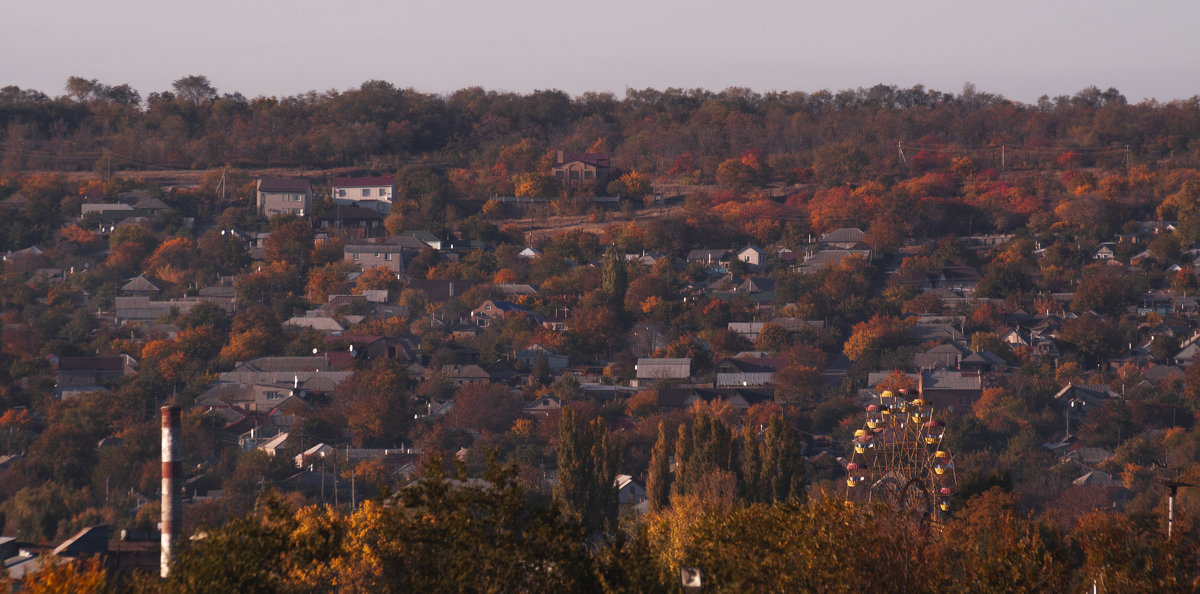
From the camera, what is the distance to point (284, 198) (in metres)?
80.1

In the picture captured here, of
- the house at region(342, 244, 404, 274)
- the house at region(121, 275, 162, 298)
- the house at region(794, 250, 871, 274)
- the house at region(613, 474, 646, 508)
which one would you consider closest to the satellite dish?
the house at region(613, 474, 646, 508)

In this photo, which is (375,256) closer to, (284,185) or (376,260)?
(376,260)

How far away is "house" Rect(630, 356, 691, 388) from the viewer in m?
56.4

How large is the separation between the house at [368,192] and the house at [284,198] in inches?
87.9

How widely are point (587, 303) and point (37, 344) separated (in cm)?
2094

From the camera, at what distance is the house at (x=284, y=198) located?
79625mm

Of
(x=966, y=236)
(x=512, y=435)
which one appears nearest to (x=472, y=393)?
(x=512, y=435)

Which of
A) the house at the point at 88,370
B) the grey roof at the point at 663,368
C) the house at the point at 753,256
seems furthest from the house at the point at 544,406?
the house at the point at 753,256

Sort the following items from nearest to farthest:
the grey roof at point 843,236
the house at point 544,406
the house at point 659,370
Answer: the house at point 544,406 → the house at point 659,370 → the grey roof at point 843,236

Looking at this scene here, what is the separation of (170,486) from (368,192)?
197 ft

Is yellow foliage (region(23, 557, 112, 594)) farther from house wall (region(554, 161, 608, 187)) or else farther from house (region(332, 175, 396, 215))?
house wall (region(554, 161, 608, 187))

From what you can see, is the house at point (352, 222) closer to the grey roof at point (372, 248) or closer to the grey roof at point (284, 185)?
the grey roof at point (284, 185)

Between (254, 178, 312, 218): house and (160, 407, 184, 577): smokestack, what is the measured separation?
55220 mm

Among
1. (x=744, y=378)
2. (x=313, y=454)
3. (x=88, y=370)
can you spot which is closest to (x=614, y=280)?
(x=744, y=378)
